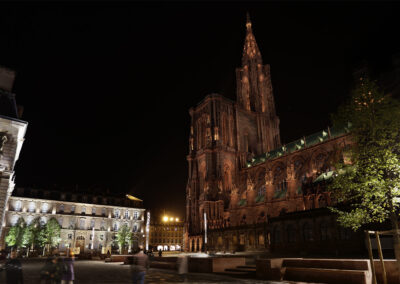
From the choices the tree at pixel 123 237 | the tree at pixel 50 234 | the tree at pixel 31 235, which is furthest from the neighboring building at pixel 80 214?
the tree at pixel 31 235

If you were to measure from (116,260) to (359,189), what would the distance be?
94.7ft

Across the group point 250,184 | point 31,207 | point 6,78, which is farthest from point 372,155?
point 31,207

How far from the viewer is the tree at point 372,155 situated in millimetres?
15281

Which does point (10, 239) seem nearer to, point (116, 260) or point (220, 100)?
point (116, 260)

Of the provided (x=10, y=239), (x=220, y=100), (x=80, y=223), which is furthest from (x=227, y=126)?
(x=10, y=239)

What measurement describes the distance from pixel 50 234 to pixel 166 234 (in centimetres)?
5132

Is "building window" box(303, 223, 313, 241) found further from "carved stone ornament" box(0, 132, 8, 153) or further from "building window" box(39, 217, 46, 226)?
"building window" box(39, 217, 46, 226)

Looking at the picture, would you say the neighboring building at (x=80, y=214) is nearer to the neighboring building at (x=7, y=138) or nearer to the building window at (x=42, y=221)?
the building window at (x=42, y=221)

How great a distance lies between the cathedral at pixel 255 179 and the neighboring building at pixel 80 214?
18.0 metres

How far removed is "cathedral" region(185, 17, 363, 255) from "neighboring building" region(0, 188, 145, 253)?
59.0 feet

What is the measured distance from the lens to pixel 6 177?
25.4 metres

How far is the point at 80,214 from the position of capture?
227ft

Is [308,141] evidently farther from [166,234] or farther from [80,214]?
[166,234]

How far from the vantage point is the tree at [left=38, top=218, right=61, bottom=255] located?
58.1 metres
